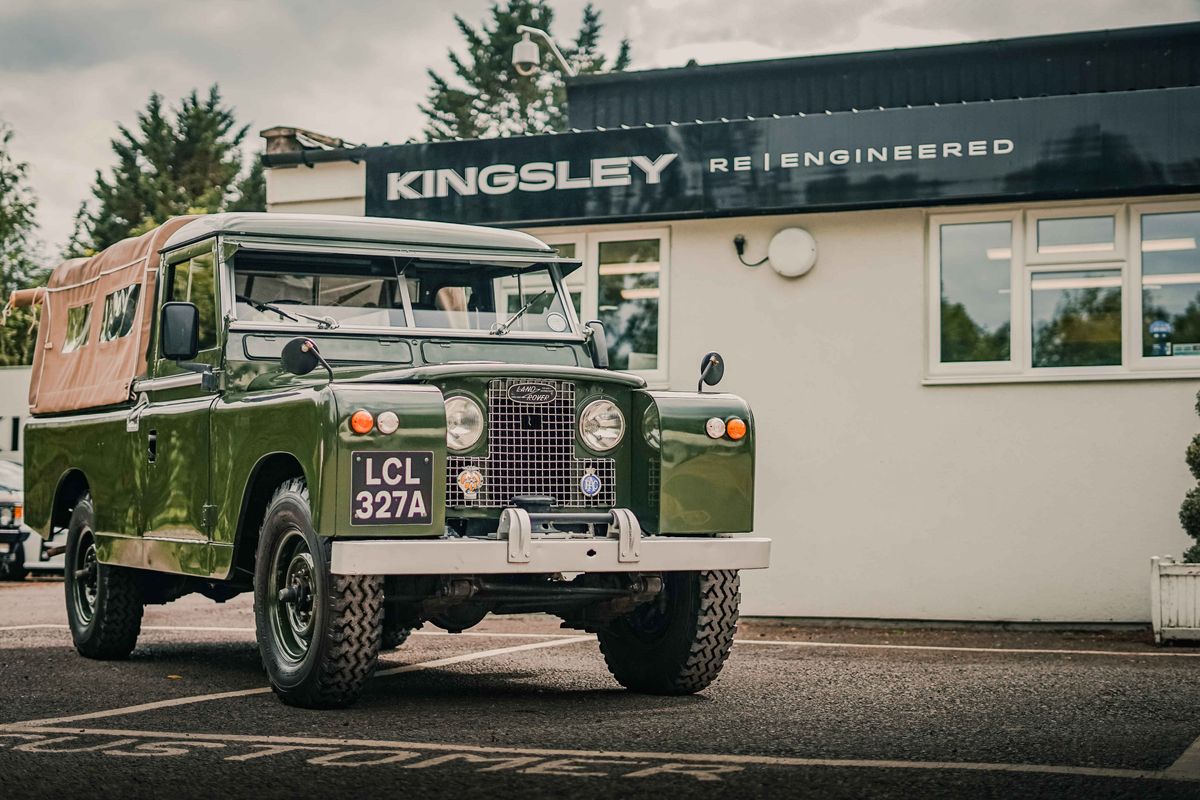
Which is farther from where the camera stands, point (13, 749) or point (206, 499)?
point (206, 499)

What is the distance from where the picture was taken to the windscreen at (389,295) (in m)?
9.72

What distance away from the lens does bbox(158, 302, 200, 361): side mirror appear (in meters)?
9.21

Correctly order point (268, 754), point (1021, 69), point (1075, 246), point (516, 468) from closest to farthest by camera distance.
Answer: point (268, 754) → point (516, 468) → point (1075, 246) → point (1021, 69)

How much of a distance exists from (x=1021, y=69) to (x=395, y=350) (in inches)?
389

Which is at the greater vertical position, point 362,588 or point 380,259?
point 380,259

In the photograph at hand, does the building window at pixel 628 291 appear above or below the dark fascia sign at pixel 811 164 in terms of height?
below

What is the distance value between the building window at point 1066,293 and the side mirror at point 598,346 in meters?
5.28

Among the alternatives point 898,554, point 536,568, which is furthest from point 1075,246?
point 536,568

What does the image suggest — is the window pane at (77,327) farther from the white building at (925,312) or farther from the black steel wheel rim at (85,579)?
the white building at (925,312)

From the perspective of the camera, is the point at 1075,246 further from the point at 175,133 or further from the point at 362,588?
the point at 175,133

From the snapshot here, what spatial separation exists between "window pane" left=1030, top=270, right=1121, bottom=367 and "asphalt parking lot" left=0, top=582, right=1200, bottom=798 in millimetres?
2986

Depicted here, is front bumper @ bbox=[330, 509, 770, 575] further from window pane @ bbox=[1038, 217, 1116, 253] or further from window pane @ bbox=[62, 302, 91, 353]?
window pane @ bbox=[1038, 217, 1116, 253]

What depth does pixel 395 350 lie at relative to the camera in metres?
9.62

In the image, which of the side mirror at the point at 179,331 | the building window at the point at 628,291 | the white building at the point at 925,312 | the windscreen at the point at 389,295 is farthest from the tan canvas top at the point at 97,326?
the building window at the point at 628,291
